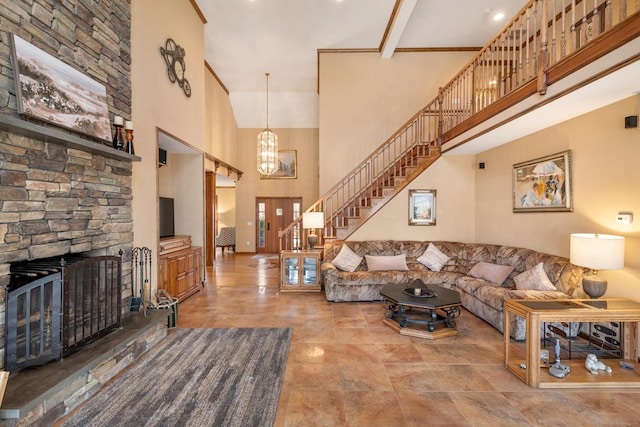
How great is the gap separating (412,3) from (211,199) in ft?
20.1

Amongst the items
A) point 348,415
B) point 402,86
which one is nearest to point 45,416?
point 348,415

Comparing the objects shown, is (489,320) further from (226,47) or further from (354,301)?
(226,47)

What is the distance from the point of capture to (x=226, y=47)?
21.2 feet

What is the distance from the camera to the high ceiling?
208 inches

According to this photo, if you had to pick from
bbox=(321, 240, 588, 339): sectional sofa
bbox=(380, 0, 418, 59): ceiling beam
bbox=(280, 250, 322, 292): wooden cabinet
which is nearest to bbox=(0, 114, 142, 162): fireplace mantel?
bbox=(280, 250, 322, 292): wooden cabinet

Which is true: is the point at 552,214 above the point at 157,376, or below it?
above

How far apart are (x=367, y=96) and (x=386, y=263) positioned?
4186 millimetres

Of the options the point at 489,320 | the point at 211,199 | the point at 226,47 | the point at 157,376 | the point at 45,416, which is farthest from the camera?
the point at 211,199

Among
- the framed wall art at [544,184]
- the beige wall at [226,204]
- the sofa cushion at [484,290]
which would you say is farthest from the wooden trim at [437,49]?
the beige wall at [226,204]

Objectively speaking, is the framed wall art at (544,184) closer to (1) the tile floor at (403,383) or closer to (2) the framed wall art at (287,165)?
(1) the tile floor at (403,383)

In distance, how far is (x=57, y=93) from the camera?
2373mm

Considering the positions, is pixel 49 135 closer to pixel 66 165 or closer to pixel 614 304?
pixel 66 165

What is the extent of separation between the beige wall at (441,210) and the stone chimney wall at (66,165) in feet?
12.8

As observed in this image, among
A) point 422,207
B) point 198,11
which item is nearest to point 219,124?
point 198,11
